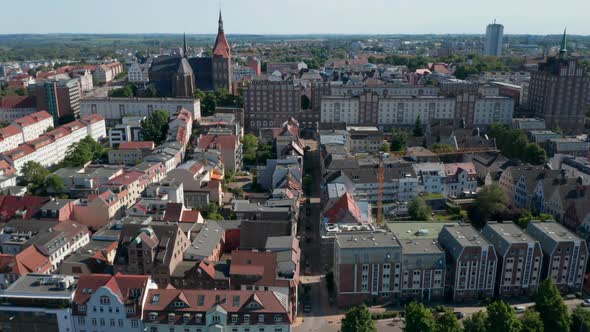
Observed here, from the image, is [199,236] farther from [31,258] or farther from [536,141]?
[536,141]

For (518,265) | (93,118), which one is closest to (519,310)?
(518,265)

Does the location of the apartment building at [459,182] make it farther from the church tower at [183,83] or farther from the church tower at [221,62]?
the church tower at [221,62]

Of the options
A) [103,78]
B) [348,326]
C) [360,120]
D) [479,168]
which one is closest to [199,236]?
[348,326]

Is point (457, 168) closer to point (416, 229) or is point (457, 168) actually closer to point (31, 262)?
point (416, 229)

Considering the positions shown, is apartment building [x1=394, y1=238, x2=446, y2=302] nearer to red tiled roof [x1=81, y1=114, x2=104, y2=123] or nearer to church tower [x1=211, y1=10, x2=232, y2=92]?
red tiled roof [x1=81, y1=114, x2=104, y2=123]

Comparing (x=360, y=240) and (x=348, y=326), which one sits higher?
(x=360, y=240)
